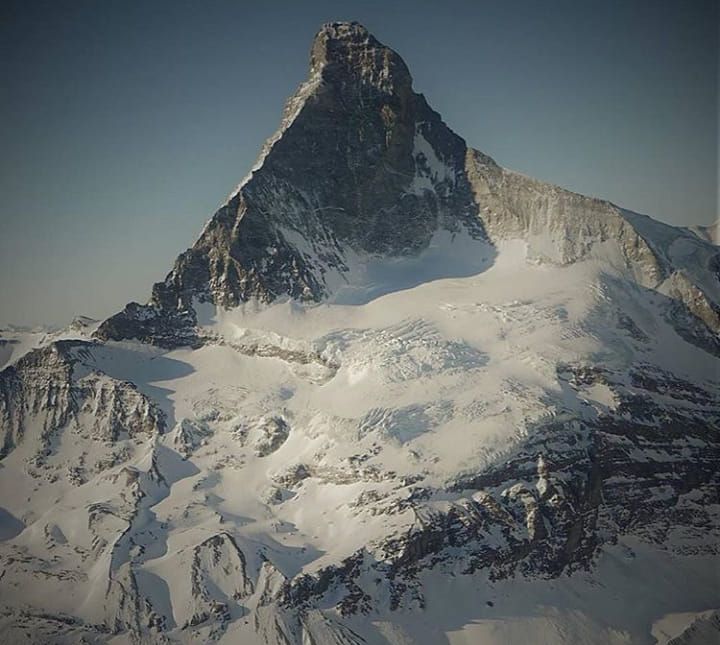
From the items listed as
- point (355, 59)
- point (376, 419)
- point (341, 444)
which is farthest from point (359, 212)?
point (341, 444)

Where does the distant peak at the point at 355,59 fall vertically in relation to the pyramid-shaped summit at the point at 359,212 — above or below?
above

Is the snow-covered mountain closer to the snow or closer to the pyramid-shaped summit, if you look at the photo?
the snow

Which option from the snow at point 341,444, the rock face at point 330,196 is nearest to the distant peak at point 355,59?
the rock face at point 330,196

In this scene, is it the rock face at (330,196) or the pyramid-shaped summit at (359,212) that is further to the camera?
the rock face at (330,196)

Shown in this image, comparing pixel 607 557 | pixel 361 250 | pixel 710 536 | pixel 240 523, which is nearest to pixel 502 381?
pixel 607 557

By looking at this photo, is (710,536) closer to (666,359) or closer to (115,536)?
(666,359)

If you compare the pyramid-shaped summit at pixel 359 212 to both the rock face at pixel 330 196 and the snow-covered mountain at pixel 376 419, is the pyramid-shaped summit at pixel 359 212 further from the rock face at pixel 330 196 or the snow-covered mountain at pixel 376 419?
the snow-covered mountain at pixel 376 419

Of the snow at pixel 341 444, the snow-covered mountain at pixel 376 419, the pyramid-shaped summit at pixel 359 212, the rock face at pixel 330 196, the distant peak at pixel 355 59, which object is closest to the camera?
the snow-covered mountain at pixel 376 419

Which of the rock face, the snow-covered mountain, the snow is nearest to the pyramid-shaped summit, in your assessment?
the rock face
